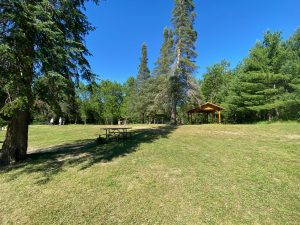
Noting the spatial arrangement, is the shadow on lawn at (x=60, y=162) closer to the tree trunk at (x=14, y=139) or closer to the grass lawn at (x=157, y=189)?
the grass lawn at (x=157, y=189)

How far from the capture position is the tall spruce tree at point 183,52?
79.3 feet

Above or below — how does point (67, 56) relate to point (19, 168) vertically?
above

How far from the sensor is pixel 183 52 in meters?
25.0

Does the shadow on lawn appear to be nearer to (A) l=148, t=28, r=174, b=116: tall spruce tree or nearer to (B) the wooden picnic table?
(B) the wooden picnic table

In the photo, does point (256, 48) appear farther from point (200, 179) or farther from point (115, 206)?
point (115, 206)

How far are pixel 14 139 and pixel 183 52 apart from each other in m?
20.6

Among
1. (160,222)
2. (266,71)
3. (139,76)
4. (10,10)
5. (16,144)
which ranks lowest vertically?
(160,222)

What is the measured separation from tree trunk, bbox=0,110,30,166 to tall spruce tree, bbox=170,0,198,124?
1756 cm

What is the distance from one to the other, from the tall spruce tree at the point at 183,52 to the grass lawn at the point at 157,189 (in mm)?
15676

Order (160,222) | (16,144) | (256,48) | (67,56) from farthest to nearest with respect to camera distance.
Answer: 1. (256,48)
2. (16,144)
3. (67,56)
4. (160,222)

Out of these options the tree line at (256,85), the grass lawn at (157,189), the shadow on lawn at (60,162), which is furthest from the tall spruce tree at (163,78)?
the grass lawn at (157,189)

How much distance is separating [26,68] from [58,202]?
473 centimetres

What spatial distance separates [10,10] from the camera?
625 centimetres

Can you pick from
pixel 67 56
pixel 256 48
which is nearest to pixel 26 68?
pixel 67 56
